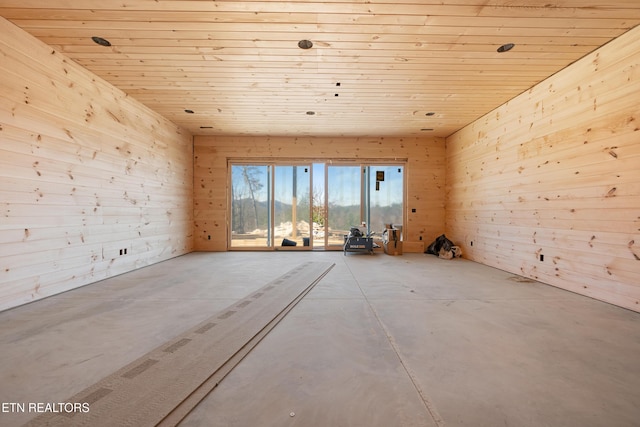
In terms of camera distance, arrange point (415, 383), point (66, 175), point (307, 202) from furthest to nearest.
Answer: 1. point (307, 202)
2. point (66, 175)
3. point (415, 383)

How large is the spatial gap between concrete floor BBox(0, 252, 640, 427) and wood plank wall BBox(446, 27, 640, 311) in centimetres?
47

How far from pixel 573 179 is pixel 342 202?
14.9 ft

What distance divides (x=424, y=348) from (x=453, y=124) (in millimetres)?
5340

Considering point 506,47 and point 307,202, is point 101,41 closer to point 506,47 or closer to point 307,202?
point 506,47

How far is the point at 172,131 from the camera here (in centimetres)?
573

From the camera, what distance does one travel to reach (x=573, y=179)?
3.32 m

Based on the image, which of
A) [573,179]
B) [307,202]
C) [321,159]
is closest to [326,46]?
[573,179]

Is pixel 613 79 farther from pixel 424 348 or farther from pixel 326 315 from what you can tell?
pixel 326 315

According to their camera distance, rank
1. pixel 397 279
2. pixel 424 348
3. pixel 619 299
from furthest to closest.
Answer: pixel 397 279
pixel 619 299
pixel 424 348

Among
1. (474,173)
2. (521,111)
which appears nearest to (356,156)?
(474,173)

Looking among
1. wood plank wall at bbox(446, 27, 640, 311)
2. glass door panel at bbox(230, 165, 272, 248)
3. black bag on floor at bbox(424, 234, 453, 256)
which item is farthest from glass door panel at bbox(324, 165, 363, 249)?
wood plank wall at bbox(446, 27, 640, 311)

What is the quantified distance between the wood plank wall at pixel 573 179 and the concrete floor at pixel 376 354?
1.56 feet

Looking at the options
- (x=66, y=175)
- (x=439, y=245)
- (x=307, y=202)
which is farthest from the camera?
(x=307, y=202)

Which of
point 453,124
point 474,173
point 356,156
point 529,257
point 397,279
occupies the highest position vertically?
point 453,124
